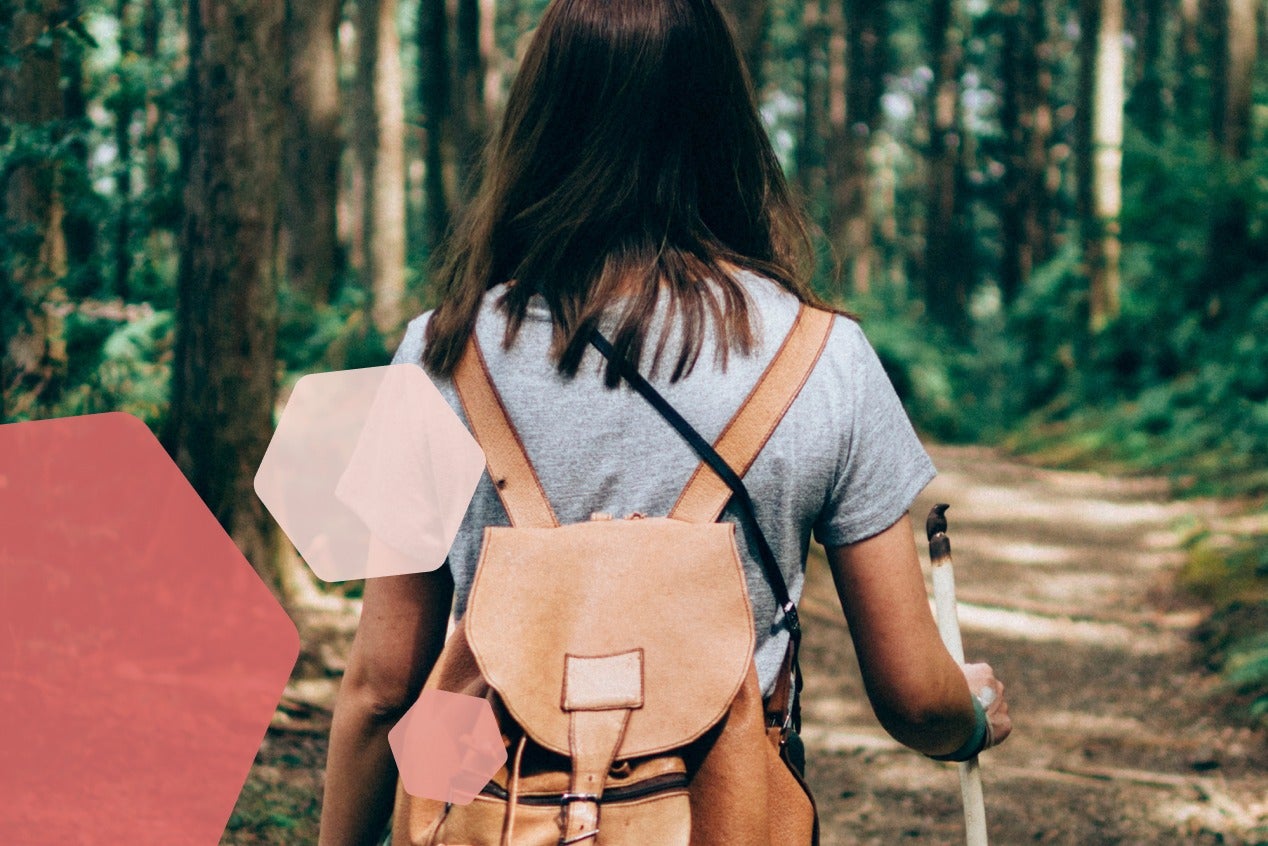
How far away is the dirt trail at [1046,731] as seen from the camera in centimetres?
512

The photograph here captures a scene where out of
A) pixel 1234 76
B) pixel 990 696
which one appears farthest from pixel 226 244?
pixel 1234 76

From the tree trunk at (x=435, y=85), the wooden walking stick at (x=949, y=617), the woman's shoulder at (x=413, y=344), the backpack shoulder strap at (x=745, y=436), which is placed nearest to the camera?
the backpack shoulder strap at (x=745, y=436)

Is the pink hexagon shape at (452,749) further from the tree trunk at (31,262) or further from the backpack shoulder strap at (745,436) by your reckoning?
the tree trunk at (31,262)

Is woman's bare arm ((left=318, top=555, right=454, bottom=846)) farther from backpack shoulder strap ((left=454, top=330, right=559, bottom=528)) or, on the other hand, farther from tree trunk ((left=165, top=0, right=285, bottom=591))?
tree trunk ((left=165, top=0, right=285, bottom=591))

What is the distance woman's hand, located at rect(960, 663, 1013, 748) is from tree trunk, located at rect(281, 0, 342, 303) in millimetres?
10865

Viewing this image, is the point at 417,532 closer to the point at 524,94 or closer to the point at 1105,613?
the point at 524,94

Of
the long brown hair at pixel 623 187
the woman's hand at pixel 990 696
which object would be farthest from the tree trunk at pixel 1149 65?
the long brown hair at pixel 623 187

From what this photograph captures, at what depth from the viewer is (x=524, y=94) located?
178 centimetres

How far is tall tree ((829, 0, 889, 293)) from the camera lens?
25.8m

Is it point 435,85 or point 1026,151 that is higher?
point 435,85

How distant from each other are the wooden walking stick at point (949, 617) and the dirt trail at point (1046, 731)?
285cm

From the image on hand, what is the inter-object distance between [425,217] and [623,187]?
18606 millimetres

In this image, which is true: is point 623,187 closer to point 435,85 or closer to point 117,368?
point 117,368

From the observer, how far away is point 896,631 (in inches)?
69.3
